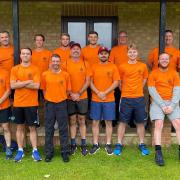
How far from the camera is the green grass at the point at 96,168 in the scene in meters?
5.89

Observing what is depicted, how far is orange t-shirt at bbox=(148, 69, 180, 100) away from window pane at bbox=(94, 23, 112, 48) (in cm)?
311

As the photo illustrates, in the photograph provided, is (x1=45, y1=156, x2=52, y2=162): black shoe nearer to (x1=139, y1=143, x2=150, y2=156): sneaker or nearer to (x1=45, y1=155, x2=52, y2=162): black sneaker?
(x1=45, y1=155, x2=52, y2=162): black sneaker

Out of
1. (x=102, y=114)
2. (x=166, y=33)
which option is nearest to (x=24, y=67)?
(x=102, y=114)

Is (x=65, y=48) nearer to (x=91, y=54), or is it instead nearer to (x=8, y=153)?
(x=91, y=54)

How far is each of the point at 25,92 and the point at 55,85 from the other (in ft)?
1.74

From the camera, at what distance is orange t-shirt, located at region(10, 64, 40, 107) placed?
20.8 ft

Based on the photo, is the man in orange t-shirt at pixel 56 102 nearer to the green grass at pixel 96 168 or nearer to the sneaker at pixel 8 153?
the green grass at pixel 96 168

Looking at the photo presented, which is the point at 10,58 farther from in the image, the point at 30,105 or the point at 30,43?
the point at 30,43

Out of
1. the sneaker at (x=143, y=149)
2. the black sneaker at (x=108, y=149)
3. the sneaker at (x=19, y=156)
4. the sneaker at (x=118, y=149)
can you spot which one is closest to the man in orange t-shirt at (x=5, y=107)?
the sneaker at (x=19, y=156)

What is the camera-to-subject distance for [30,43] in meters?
9.31

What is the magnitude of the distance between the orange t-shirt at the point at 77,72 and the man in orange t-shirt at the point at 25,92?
59 centimetres

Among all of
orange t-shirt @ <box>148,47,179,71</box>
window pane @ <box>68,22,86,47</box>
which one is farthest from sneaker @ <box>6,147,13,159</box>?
window pane @ <box>68,22,86,47</box>

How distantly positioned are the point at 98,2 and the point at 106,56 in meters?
2.87

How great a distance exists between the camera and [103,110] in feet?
22.3
